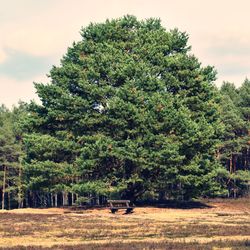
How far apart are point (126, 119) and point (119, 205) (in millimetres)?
9194

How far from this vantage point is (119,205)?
53625 mm

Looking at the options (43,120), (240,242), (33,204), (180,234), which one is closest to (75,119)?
(43,120)

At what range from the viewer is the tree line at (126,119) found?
185ft

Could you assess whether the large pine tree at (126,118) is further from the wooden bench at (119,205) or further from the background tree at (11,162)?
the background tree at (11,162)

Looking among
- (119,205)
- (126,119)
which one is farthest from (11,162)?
(119,205)

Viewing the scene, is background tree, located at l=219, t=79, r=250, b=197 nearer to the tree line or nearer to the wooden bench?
the tree line

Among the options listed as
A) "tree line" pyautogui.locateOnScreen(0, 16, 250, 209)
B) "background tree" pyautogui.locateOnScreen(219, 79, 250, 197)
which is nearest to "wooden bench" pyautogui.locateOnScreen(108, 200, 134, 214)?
"tree line" pyautogui.locateOnScreen(0, 16, 250, 209)

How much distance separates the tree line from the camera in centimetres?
5647

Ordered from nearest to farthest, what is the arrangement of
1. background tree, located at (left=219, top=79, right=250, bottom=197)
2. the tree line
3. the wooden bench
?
the wooden bench < the tree line < background tree, located at (left=219, top=79, right=250, bottom=197)

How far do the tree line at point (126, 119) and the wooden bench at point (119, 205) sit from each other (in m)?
2.05

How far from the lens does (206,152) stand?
6128 cm

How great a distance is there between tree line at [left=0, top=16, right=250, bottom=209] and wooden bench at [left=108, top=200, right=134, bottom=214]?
6.73 feet

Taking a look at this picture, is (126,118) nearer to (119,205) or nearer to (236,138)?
(119,205)

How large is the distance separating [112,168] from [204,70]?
16.2 metres
